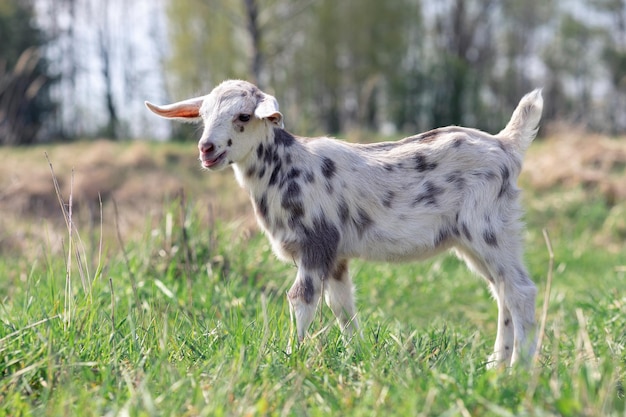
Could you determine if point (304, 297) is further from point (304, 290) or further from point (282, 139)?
point (282, 139)

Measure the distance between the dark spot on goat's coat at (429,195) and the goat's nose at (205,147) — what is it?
4.08 feet

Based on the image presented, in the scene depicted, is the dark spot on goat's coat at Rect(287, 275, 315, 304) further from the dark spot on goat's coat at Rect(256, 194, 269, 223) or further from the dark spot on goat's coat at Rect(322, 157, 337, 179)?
the dark spot on goat's coat at Rect(322, 157, 337, 179)

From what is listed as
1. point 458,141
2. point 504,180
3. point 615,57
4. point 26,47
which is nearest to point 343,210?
point 458,141

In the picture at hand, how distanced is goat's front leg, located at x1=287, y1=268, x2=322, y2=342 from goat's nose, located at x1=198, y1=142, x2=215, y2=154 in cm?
85

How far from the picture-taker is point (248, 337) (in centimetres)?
355

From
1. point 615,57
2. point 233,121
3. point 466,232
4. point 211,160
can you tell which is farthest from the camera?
point 615,57

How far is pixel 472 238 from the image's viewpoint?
13.3 ft

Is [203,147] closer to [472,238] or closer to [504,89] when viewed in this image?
[472,238]

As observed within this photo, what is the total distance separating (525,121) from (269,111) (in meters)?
1.71

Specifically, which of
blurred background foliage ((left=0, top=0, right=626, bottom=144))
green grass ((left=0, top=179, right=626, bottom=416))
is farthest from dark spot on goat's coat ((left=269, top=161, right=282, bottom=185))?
blurred background foliage ((left=0, top=0, right=626, bottom=144))

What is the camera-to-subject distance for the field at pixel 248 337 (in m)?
2.70

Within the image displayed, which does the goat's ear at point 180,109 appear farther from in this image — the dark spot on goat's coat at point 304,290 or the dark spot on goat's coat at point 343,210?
the dark spot on goat's coat at point 304,290

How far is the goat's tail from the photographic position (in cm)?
438

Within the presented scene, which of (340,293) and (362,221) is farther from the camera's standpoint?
(340,293)
